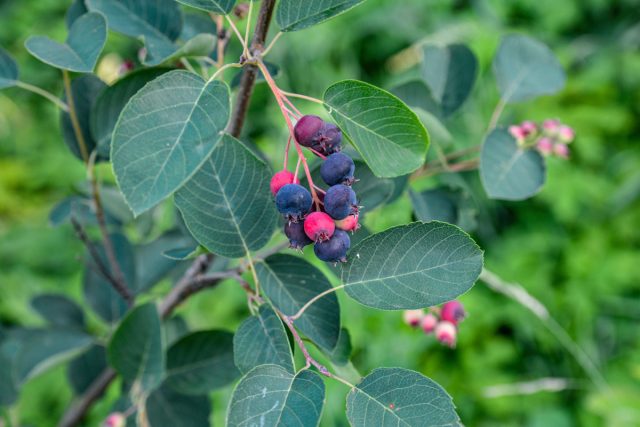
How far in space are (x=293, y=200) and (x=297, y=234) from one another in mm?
33

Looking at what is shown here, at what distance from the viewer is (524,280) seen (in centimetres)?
185

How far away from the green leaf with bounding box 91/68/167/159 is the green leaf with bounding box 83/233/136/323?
0.25 m

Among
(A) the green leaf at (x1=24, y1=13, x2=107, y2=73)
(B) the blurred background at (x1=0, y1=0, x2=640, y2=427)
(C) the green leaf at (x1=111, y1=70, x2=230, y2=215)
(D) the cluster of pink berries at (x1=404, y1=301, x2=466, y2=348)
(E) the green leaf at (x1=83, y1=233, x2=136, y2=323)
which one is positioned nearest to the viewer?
(C) the green leaf at (x1=111, y1=70, x2=230, y2=215)

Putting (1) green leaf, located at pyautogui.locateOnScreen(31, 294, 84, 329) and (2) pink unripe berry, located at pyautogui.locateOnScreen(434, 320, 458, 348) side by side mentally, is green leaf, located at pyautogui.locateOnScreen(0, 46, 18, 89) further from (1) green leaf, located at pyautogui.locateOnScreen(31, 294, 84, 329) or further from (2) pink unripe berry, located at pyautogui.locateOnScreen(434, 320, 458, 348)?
(2) pink unripe berry, located at pyautogui.locateOnScreen(434, 320, 458, 348)

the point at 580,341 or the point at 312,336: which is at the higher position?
the point at 312,336

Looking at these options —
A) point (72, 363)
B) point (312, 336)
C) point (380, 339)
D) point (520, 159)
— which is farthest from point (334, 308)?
point (380, 339)

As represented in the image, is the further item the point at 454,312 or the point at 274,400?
the point at 454,312

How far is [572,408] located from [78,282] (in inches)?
54.8

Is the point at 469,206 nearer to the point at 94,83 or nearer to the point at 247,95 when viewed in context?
the point at 247,95

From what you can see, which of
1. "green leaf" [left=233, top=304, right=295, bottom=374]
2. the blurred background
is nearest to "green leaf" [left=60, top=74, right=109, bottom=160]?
"green leaf" [left=233, top=304, right=295, bottom=374]

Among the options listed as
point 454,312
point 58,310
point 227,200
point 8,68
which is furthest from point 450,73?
point 58,310

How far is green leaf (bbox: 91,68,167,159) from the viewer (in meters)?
0.58

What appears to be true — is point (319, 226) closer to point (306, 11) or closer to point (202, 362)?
point (306, 11)

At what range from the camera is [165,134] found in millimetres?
427
